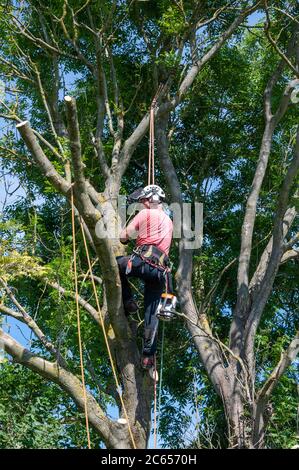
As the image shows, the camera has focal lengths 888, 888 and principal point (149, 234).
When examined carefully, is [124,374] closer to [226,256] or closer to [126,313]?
[126,313]

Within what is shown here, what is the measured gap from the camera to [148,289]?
357 inches

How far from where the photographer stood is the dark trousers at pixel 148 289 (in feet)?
28.8

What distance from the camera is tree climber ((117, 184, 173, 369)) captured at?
29.0 ft

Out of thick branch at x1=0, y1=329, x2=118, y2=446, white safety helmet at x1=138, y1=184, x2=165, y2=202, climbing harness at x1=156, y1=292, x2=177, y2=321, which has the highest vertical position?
white safety helmet at x1=138, y1=184, x2=165, y2=202

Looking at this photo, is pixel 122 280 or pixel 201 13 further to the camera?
pixel 201 13

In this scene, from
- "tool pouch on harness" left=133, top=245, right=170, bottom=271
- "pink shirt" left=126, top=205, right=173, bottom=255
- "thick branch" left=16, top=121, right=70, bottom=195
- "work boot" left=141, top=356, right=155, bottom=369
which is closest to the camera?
"thick branch" left=16, top=121, right=70, bottom=195

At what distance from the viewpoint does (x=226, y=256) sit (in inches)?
512

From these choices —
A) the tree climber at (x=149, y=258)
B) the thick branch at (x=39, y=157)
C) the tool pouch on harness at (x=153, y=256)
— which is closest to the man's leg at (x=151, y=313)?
the tree climber at (x=149, y=258)

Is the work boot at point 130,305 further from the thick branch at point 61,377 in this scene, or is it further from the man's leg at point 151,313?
the thick branch at point 61,377

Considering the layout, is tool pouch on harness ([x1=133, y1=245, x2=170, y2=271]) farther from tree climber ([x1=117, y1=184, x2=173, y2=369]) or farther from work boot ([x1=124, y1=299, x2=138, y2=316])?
work boot ([x1=124, y1=299, x2=138, y2=316])

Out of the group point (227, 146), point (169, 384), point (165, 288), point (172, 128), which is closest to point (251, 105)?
point (227, 146)

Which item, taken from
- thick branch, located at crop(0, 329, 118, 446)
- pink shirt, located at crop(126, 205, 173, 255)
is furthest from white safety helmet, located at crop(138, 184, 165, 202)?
thick branch, located at crop(0, 329, 118, 446)

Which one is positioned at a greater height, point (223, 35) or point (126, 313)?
point (223, 35)

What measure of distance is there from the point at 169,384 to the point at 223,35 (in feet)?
16.2
